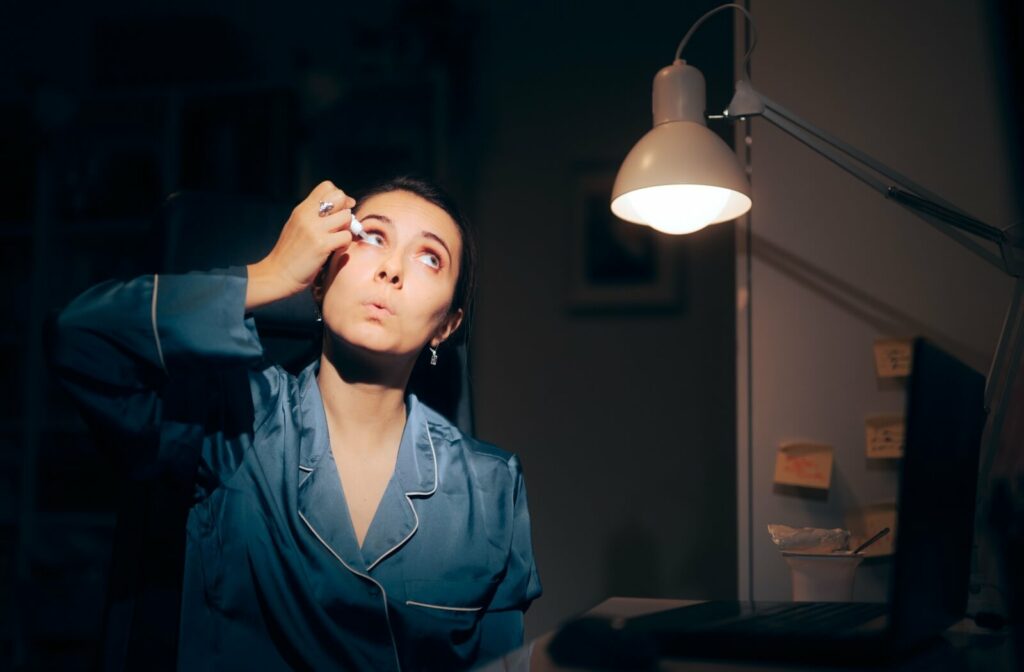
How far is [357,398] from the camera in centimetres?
114

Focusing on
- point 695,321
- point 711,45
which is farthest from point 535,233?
point 711,45

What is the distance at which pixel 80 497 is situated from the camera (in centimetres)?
223

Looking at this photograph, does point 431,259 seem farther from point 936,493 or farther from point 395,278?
point 936,493

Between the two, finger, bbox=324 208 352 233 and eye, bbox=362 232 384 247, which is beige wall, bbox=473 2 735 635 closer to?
eye, bbox=362 232 384 247

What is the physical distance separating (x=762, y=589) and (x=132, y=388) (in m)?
0.99

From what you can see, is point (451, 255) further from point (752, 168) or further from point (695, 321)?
point (695, 321)

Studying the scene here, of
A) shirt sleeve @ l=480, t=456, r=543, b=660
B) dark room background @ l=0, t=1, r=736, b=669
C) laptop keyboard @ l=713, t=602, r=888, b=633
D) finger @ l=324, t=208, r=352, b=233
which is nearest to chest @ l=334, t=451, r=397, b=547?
shirt sleeve @ l=480, t=456, r=543, b=660

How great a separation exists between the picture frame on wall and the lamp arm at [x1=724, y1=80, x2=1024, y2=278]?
1.15m

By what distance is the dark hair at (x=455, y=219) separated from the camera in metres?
1.22

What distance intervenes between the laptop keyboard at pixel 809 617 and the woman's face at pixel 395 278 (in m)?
0.57

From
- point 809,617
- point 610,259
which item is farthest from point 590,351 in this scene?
point 809,617

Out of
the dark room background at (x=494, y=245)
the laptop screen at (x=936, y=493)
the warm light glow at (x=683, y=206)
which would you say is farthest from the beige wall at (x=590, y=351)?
the laptop screen at (x=936, y=493)

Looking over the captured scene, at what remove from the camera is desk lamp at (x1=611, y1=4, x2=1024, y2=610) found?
1.07 m

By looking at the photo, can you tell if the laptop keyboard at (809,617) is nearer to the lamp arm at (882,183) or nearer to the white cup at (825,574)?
the white cup at (825,574)
